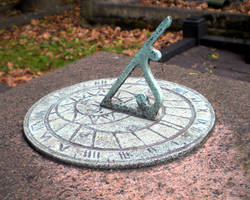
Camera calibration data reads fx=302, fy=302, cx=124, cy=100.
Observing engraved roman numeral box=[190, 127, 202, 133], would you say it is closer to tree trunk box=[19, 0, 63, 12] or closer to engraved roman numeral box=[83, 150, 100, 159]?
engraved roman numeral box=[83, 150, 100, 159]

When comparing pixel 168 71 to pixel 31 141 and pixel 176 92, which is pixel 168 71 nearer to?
pixel 176 92

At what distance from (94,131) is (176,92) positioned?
106 cm

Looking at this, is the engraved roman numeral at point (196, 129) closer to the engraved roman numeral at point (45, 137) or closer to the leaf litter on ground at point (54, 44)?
the engraved roman numeral at point (45, 137)

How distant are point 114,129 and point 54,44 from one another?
448 cm

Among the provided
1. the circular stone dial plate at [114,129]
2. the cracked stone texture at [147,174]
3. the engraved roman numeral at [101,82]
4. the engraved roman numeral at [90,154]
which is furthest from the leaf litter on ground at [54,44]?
the engraved roman numeral at [90,154]

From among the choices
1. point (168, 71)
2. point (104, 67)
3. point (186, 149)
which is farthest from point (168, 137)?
point (104, 67)

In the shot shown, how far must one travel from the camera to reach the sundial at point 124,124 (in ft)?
7.22

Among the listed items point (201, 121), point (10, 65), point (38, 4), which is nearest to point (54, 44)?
point (10, 65)

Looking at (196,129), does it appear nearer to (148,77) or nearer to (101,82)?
(148,77)

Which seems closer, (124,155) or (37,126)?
(124,155)

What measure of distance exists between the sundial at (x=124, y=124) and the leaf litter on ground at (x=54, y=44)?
6.36 ft

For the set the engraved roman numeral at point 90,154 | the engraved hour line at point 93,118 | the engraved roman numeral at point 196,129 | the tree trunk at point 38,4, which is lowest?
the engraved roman numeral at point 196,129

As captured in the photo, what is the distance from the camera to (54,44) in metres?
6.48

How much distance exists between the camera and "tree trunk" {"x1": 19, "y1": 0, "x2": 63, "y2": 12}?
30.5 feet
